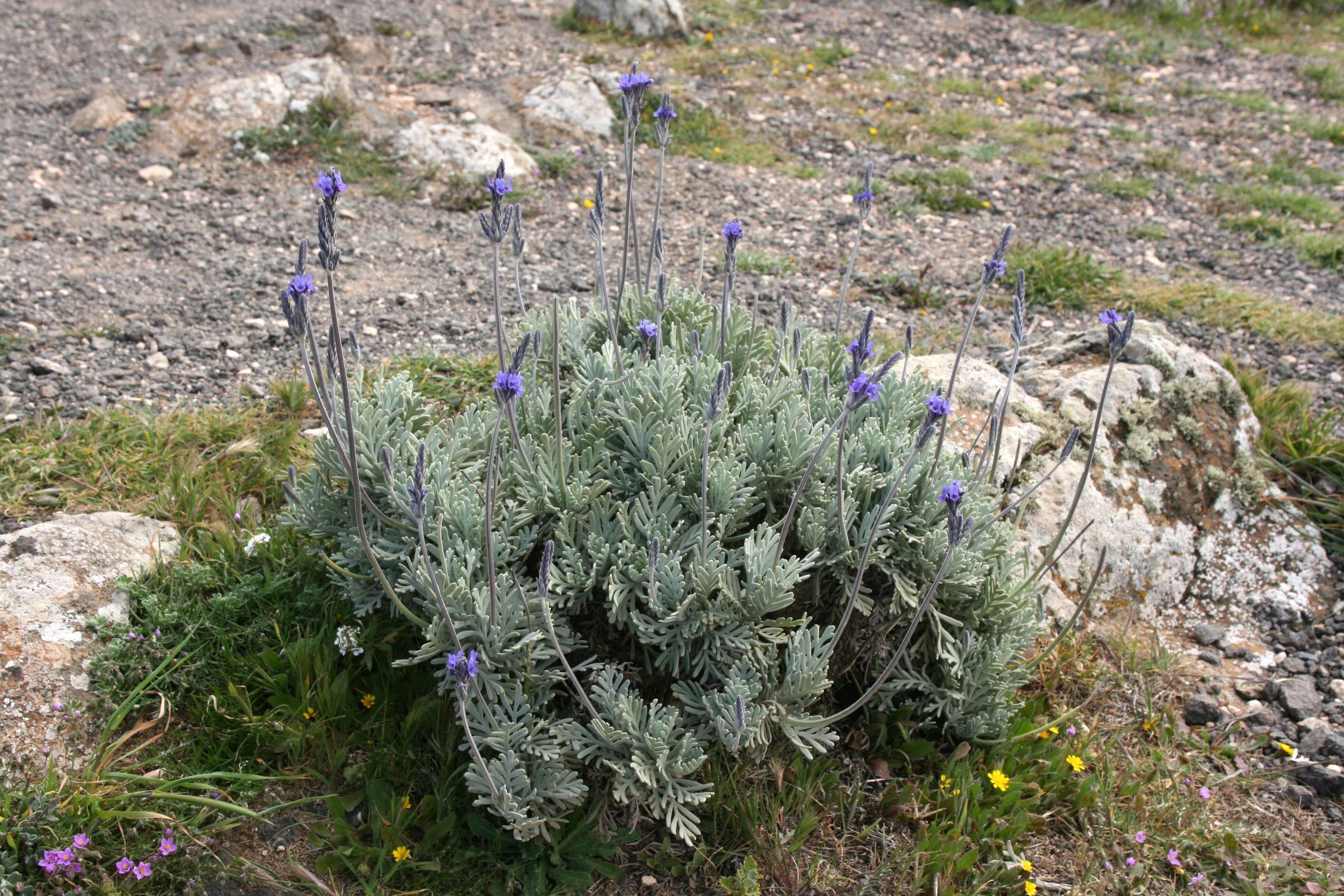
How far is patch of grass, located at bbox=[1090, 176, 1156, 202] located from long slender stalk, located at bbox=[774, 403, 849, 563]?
6.35 metres

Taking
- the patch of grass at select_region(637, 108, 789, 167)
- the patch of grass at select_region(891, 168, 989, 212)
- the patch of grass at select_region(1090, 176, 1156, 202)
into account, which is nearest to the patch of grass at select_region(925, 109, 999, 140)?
the patch of grass at select_region(891, 168, 989, 212)

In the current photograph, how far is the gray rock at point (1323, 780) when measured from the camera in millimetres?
3771

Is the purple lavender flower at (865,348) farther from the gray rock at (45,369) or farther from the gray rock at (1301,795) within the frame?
the gray rock at (45,369)

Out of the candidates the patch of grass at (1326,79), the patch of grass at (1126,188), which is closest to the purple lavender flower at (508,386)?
the patch of grass at (1126,188)

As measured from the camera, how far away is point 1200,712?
13.3 feet

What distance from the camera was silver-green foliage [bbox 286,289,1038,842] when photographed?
9.98 ft

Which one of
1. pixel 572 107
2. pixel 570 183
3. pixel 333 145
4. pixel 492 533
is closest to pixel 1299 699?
pixel 492 533

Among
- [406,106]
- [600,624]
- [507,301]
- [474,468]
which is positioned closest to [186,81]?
[406,106]

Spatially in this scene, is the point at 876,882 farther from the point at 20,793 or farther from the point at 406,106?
the point at 406,106

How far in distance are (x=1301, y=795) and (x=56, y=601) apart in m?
4.87

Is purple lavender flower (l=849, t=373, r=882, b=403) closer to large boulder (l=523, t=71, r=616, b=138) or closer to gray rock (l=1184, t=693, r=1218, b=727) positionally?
gray rock (l=1184, t=693, r=1218, b=727)

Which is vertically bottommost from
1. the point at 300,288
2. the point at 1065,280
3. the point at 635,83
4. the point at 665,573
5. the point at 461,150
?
the point at 1065,280

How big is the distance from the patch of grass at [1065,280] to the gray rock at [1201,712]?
10.8ft

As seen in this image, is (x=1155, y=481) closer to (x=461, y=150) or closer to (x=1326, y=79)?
(x=461, y=150)
